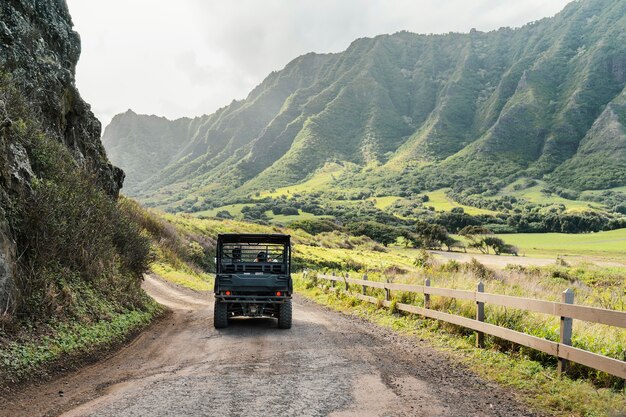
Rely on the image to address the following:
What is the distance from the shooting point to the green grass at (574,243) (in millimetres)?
74000

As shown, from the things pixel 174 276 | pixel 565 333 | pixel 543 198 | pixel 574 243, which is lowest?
pixel 174 276

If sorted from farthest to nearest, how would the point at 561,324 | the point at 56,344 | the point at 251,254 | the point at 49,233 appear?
the point at 251,254 → the point at 49,233 → the point at 56,344 → the point at 561,324

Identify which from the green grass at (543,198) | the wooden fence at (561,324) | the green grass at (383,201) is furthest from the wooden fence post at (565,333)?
the green grass at (383,201)

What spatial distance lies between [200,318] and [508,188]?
181 meters

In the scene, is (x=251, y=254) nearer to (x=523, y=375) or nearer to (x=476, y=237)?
(x=523, y=375)

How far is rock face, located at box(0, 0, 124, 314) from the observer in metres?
9.42

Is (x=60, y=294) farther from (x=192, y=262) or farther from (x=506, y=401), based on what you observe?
(x=192, y=262)

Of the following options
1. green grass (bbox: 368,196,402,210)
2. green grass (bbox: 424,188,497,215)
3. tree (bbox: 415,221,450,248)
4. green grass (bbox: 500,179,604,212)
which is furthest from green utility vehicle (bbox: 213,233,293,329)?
green grass (bbox: 368,196,402,210)

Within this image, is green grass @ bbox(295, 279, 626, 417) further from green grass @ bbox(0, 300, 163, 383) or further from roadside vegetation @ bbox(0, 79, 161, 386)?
roadside vegetation @ bbox(0, 79, 161, 386)

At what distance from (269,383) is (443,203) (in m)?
172

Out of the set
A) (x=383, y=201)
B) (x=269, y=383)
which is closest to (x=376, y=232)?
(x=383, y=201)

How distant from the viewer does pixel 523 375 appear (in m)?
7.05

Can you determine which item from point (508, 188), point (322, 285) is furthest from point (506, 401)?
point (508, 188)

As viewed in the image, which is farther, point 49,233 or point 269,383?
point 49,233
